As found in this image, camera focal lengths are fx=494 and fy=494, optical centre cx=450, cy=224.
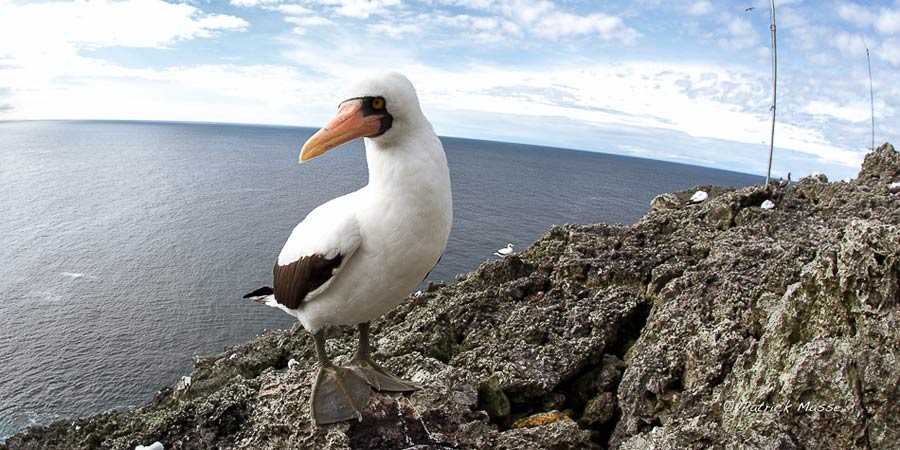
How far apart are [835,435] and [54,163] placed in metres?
136

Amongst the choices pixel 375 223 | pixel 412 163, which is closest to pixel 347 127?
pixel 412 163

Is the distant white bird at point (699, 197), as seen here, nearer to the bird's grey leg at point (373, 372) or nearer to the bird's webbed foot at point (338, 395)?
the bird's grey leg at point (373, 372)

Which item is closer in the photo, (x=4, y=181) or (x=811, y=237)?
(x=811, y=237)

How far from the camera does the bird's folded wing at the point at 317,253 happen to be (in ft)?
15.9

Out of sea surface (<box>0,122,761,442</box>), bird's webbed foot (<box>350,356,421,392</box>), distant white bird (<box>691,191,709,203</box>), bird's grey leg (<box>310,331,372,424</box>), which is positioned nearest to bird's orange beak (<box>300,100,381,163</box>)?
bird's grey leg (<box>310,331,372,424</box>)

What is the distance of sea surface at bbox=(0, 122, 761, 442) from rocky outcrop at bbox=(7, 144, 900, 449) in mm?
20578

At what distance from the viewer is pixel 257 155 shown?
136 meters

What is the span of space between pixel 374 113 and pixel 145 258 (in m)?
51.0

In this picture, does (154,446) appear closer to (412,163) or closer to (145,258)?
(412,163)

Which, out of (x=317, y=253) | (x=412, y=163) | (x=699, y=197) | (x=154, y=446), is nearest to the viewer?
(x=412, y=163)

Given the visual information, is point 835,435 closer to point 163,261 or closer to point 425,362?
point 425,362

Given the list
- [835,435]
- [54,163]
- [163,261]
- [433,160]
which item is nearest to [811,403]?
[835,435]

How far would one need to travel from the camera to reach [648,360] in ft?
24.2

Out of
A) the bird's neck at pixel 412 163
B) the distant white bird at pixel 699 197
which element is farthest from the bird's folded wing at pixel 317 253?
the distant white bird at pixel 699 197
